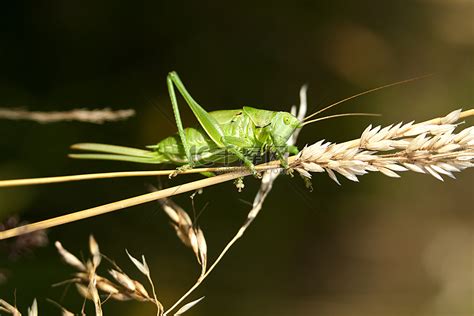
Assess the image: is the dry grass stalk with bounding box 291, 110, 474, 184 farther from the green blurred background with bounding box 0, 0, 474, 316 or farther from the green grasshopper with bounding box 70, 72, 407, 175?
the green blurred background with bounding box 0, 0, 474, 316

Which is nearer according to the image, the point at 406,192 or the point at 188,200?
the point at 188,200

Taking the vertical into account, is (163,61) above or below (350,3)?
below

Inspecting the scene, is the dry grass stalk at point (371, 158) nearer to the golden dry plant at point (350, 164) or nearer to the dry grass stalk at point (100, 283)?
the golden dry plant at point (350, 164)

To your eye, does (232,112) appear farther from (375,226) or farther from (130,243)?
(375,226)

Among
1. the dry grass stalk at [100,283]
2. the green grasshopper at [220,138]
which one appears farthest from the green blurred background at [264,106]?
the dry grass stalk at [100,283]

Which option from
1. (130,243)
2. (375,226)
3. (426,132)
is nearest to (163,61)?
(130,243)

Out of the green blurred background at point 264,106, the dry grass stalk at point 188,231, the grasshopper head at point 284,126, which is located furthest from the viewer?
the green blurred background at point 264,106
